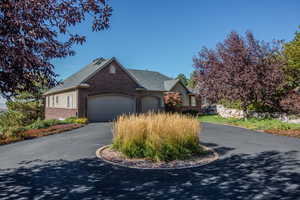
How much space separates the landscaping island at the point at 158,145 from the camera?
6195mm

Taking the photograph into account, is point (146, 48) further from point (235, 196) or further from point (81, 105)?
point (235, 196)

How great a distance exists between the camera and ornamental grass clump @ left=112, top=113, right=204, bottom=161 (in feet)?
20.8

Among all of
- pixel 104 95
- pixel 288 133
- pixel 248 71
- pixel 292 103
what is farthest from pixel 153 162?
pixel 104 95

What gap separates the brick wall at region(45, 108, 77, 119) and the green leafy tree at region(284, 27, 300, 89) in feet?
59.8

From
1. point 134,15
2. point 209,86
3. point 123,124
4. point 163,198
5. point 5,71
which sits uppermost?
point 134,15

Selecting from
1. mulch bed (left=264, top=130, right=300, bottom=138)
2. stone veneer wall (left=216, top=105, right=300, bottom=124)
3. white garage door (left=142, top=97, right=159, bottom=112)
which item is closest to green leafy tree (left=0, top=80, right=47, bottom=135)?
white garage door (left=142, top=97, right=159, bottom=112)

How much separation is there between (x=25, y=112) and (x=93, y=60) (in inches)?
368

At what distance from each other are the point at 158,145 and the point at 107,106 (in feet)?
45.5

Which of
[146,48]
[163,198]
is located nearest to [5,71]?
[163,198]

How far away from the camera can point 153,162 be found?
6168 millimetres

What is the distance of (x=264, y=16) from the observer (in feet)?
39.9

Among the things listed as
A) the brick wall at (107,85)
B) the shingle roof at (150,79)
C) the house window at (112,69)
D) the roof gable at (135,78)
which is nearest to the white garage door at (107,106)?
the brick wall at (107,85)

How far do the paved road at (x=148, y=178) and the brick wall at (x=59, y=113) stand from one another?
448 inches

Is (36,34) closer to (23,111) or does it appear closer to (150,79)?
(23,111)
